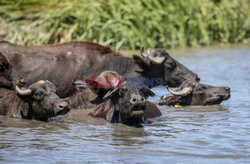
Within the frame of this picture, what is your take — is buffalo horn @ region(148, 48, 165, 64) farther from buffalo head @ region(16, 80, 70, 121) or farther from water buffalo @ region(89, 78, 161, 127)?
buffalo head @ region(16, 80, 70, 121)

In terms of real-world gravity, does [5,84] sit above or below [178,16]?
below

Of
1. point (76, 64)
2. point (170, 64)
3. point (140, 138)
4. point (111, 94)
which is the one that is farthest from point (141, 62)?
point (140, 138)

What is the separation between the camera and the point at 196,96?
34.9 feet

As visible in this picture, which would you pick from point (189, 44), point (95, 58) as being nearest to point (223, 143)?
point (95, 58)

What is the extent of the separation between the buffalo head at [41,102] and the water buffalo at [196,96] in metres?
2.71

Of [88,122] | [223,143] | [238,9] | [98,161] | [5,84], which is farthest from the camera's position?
[238,9]

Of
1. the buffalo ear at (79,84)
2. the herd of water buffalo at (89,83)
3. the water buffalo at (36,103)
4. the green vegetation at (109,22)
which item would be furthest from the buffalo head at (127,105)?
the green vegetation at (109,22)

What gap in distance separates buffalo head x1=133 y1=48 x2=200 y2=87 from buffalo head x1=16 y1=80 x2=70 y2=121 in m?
4.16

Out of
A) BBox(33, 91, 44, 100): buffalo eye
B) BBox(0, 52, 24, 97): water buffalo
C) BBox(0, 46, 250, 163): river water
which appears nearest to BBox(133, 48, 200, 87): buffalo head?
BBox(0, 46, 250, 163): river water

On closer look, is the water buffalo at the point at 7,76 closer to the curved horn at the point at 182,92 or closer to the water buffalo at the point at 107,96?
the water buffalo at the point at 107,96

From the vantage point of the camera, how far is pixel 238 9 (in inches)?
909

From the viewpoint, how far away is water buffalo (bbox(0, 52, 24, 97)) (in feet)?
33.9

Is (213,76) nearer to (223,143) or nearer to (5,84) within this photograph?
(5,84)

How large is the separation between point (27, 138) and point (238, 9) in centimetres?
1729
